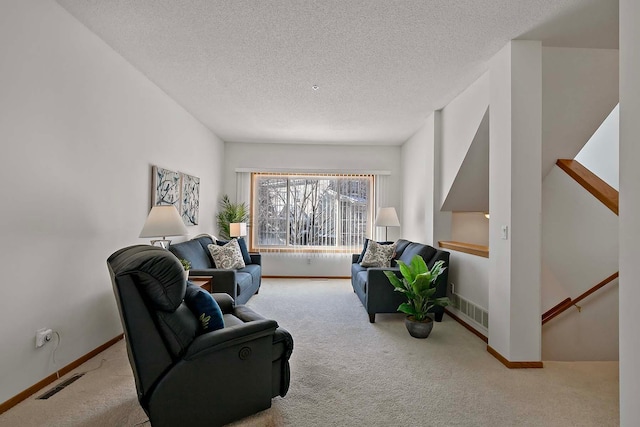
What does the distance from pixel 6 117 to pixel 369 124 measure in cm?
413

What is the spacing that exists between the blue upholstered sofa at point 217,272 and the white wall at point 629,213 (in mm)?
3274

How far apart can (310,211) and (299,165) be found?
953mm

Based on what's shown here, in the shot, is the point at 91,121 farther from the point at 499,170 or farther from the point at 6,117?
the point at 499,170

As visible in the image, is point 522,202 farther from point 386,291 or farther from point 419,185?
point 419,185

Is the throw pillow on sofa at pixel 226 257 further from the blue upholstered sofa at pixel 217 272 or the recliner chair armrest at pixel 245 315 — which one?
the recliner chair armrest at pixel 245 315

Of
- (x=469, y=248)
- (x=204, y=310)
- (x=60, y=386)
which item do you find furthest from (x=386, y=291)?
(x=60, y=386)

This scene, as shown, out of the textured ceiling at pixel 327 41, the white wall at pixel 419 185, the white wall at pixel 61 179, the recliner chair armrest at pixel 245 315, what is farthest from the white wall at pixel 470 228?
the white wall at pixel 61 179

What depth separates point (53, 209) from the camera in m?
2.26

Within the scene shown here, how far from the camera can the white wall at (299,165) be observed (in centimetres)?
621

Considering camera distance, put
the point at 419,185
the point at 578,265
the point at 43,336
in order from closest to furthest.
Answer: the point at 43,336, the point at 578,265, the point at 419,185

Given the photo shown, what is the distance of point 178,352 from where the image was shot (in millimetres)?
1675

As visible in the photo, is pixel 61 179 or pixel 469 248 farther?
pixel 469 248

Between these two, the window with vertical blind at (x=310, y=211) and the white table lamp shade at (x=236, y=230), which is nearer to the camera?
the white table lamp shade at (x=236, y=230)

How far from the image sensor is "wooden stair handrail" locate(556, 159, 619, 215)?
273 centimetres
